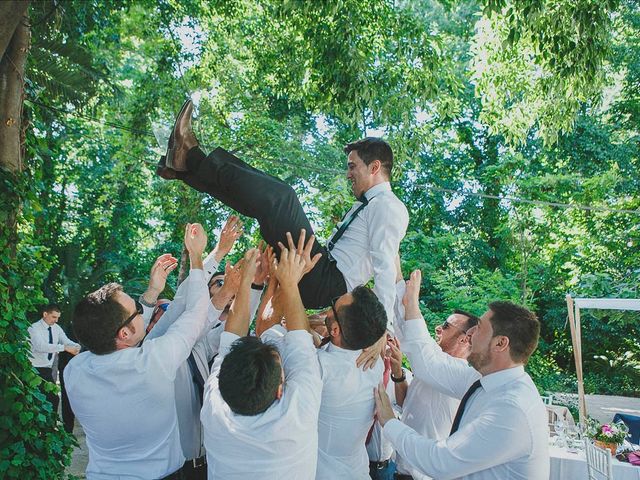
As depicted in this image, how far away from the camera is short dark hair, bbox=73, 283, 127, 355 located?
2.65 meters

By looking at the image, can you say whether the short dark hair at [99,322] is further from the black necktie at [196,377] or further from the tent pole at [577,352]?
the tent pole at [577,352]

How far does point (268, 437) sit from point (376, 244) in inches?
56.7

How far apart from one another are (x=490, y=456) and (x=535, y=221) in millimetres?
14973

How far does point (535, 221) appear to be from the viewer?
16.5 metres

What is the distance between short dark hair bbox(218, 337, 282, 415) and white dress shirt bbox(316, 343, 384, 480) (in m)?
0.49

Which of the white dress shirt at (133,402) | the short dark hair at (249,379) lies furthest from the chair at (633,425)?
the short dark hair at (249,379)

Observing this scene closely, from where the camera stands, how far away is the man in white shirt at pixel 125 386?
8.57 ft

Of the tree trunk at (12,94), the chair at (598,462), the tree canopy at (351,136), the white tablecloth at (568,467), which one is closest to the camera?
the tree trunk at (12,94)

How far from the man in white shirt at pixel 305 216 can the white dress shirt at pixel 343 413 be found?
1.87 ft

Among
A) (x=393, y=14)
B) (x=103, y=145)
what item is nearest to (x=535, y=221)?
(x=393, y=14)

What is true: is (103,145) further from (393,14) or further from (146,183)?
(393,14)

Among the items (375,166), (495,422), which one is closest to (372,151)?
(375,166)

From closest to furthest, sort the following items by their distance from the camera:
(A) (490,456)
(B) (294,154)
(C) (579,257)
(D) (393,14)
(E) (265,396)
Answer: (E) (265,396) → (A) (490,456) → (D) (393,14) → (B) (294,154) → (C) (579,257)

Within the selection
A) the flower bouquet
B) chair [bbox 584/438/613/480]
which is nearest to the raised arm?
chair [bbox 584/438/613/480]
